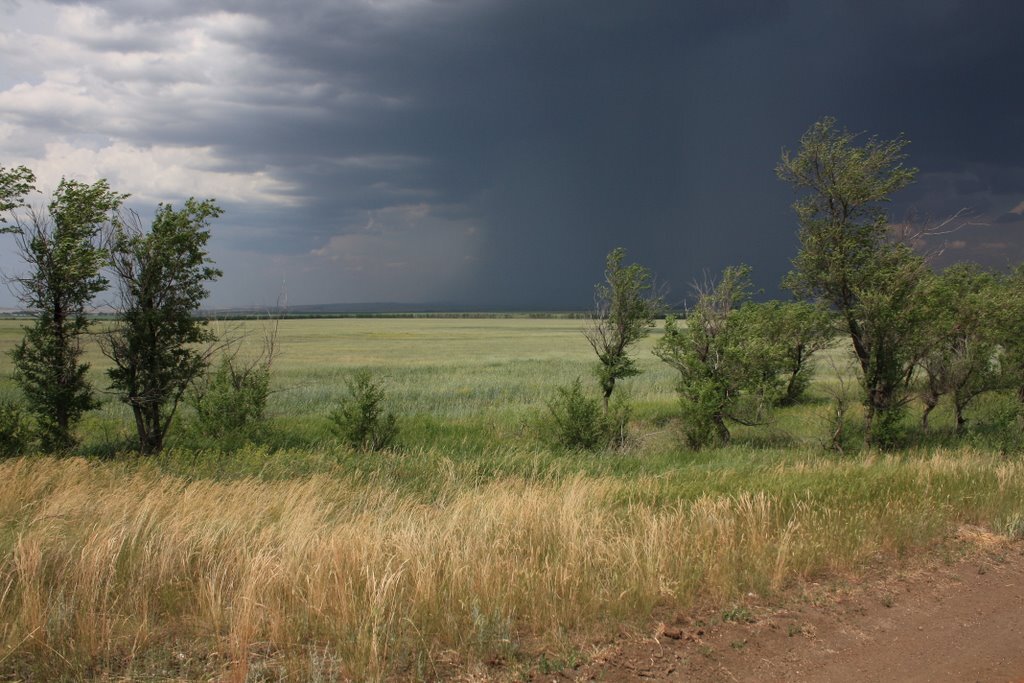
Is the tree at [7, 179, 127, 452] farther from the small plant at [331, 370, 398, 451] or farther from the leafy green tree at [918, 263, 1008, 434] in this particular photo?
the leafy green tree at [918, 263, 1008, 434]

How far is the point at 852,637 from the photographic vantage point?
4.57 m

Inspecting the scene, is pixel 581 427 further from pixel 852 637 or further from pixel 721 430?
pixel 852 637

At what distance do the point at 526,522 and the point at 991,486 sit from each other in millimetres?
6943

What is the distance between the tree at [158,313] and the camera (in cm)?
1326

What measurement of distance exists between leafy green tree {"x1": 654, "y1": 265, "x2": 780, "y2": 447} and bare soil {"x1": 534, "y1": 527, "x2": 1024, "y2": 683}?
11781mm

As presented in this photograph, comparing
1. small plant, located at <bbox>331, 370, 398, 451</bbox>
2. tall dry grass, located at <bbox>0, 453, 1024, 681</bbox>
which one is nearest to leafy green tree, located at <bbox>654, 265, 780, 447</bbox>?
small plant, located at <bbox>331, 370, 398, 451</bbox>

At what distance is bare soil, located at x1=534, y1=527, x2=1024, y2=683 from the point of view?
4.05 meters

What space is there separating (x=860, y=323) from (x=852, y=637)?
46.1 ft

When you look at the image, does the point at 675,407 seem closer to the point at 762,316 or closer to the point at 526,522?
the point at 762,316

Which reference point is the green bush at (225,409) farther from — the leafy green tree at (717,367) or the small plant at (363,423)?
the leafy green tree at (717,367)

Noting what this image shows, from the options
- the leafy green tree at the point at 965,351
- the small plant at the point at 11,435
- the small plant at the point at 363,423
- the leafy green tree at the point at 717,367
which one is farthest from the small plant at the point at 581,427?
the small plant at the point at 11,435

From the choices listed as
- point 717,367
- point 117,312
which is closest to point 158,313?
point 117,312

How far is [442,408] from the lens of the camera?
2414cm

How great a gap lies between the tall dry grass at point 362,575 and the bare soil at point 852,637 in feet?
0.87
